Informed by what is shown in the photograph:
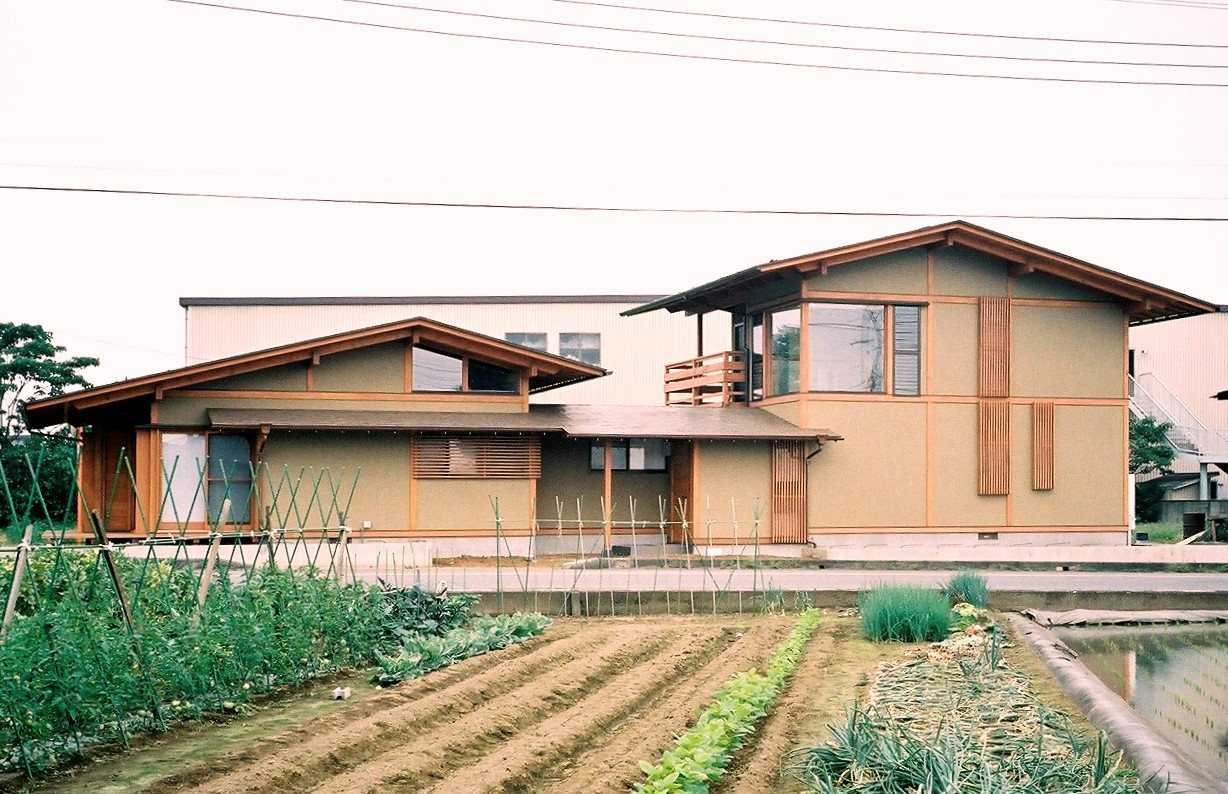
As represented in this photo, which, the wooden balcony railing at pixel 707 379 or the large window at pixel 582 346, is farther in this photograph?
the large window at pixel 582 346

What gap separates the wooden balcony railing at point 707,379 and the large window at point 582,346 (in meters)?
7.20

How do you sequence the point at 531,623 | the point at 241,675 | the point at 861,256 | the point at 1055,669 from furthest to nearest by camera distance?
the point at 861,256
the point at 531,623
the point at 1055,669
the point at 241,675

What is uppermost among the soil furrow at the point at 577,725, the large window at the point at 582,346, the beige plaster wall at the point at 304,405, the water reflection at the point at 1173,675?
the large window at the point at 582,346

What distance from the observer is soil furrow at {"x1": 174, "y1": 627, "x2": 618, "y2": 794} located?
8.21 meters

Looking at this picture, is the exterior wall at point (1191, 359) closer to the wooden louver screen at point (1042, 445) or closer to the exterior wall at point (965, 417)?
the exterior wall at point (965, 417)

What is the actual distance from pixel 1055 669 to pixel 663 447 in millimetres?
17776

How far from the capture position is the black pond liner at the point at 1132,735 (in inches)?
282

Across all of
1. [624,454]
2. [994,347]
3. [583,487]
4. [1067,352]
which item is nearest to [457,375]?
[583,487]

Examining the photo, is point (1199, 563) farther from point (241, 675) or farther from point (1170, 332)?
point (1170, 332)

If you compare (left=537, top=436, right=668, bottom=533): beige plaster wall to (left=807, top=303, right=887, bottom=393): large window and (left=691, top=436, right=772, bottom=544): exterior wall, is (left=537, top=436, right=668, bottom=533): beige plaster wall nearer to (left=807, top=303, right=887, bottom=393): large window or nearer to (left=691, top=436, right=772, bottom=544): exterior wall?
(left=691, top=436, right=772, bottom=544): exterior wall

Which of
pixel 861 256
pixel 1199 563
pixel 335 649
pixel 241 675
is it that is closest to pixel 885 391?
pixel 861 256

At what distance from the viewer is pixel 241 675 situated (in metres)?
10.8

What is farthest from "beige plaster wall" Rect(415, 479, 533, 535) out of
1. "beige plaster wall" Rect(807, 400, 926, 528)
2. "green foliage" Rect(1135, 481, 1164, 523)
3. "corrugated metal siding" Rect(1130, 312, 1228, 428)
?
"corrugated metal siding" Rect(1130, 312, 1228, 428)

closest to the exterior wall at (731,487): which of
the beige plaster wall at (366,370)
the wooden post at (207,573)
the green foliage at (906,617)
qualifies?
the beige plaster wall at (366,370)
